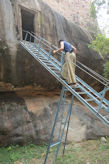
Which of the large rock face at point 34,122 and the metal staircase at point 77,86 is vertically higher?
the metal staircase at point 77,86

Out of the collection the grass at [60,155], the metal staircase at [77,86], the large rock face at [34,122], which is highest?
the metal staircase at [77,86]

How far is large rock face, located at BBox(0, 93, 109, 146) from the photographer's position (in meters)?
5.91

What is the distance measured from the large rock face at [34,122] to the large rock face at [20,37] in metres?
0.88

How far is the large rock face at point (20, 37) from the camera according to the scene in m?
5.64

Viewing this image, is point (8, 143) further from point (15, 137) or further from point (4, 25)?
point (4, 25)

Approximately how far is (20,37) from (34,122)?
3.97 meters

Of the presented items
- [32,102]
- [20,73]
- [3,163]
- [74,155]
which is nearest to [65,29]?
[20,73]

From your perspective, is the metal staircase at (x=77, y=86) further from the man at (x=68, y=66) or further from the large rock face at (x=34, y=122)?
the large rock face at (x=34, y=122)

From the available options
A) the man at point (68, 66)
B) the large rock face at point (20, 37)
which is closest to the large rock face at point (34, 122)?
the large rock face at point (20, 37)

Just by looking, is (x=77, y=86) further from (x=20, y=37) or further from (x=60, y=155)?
(x=20, y=37)

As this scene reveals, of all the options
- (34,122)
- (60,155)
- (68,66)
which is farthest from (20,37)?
(60,155)

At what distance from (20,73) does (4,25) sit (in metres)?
2.11

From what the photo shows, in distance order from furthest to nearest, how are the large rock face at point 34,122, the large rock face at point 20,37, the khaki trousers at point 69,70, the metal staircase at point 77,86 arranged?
the large rock face at point 34,122, the large rock face at point 20,37, the khaki trousers at point 69,70, the metal staircase at point 77,86

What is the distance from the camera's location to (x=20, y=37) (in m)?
5.96
